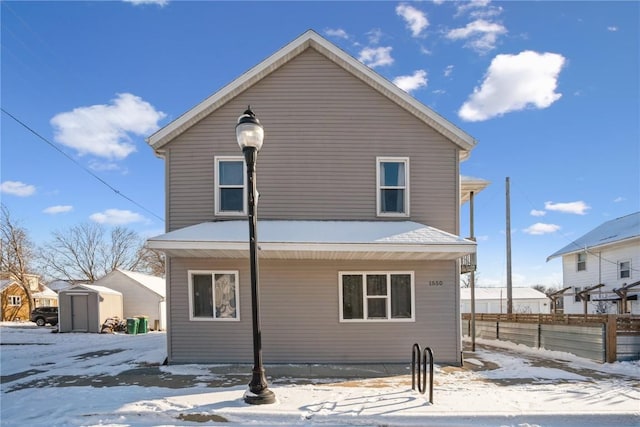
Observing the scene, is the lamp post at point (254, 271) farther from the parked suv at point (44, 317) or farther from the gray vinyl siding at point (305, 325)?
the parked suv at point (44, 317)

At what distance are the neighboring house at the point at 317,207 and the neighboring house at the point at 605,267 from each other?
10742 millimetres

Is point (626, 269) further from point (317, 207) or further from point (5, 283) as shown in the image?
point (5, 283)

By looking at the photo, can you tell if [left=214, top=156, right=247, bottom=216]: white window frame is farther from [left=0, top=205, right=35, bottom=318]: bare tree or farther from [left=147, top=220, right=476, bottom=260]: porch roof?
[left=0, top=205, right=35, bottom=318]: bare tree

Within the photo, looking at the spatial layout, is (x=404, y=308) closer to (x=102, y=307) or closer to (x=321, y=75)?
(x=321, y=75)

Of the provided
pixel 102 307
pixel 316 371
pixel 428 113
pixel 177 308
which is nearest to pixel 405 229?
pixel 428 113

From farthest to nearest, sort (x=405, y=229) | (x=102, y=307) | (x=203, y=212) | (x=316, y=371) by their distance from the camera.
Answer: (x=102, y=307), (x=203, y=212), (x=405, y=229), (x=316, y=371)

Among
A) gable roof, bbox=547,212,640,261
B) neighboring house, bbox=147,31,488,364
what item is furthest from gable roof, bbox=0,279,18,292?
gable roof, bbox=547,212,640,261

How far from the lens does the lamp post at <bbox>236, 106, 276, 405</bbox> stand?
20.4ft

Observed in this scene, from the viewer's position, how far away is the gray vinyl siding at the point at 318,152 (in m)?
9.98

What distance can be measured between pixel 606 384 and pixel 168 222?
10058 mm

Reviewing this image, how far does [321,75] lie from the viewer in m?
10.3

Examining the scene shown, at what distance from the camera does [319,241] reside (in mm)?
8445

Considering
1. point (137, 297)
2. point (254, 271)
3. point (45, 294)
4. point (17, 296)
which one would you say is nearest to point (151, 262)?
point (45, 294)

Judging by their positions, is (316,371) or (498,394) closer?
(498,394)
